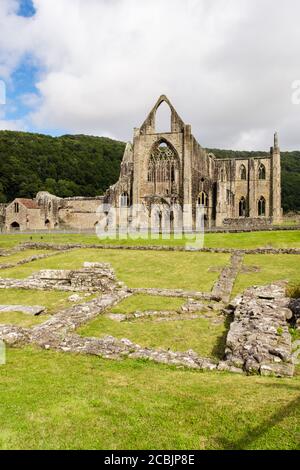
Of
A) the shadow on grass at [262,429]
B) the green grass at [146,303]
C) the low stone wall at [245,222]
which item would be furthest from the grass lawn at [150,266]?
the low stone wall at [245,222]

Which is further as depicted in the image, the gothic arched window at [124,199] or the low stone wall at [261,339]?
the gothic arched window at [124,199]

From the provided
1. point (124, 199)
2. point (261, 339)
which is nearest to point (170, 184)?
point (124, 199)

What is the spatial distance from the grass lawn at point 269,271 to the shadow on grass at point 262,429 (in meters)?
10.1

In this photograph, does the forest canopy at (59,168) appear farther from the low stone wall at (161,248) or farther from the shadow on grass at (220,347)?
the shadow on grass at (220,347)

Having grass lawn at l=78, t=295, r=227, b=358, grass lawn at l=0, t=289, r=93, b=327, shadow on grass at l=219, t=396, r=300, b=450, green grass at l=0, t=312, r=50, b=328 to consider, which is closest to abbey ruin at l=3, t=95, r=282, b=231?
grass lawn at l=0, t=289, r=93, b=327

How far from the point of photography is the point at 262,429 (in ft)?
15.8

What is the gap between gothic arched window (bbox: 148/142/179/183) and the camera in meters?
49.2

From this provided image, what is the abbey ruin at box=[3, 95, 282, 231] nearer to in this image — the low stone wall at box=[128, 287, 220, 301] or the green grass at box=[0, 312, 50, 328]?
the low stone wall at box=[128, 287, 220, 301]

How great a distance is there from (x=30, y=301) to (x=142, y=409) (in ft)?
31.7

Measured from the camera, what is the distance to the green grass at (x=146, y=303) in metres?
12.9

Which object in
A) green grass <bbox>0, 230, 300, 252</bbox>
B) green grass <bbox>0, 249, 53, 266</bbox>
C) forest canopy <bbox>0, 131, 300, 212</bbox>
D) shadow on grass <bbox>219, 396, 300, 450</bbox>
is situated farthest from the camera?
forest canopy <bbox>0, 131, 300, 212</bbox>

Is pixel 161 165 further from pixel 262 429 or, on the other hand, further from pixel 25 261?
pixel 262 429

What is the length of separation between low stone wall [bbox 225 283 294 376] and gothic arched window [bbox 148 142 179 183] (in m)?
38.4

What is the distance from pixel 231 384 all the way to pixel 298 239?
79.9 ft
